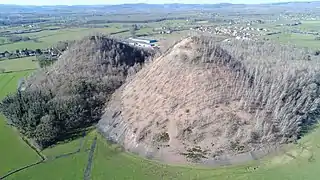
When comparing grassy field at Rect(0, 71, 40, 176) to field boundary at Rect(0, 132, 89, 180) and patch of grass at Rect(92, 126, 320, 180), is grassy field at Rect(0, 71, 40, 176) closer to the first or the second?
field boundary at Rect(0, 132, 89, 180)

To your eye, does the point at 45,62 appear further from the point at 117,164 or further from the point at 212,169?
the point at 212,169

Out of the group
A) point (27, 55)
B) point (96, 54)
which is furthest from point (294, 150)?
→ point (27, 55)

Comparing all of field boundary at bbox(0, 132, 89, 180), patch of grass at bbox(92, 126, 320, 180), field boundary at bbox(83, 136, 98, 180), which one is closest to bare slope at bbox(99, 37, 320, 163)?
patch of grass at bbox(92, 126, 320, 180)

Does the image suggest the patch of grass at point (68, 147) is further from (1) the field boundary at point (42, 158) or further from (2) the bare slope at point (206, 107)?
(2) the bare slope at point (206, 107)

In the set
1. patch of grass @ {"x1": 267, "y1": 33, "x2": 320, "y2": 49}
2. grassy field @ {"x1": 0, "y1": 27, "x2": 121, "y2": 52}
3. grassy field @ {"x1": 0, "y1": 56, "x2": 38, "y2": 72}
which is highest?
patch of grass @ {"x1": 267, "y1": 33, "x2": 320, "y2": 49}

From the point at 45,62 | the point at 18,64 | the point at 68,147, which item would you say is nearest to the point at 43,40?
the point at 18,64

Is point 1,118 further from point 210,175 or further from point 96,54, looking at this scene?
point 210,175
